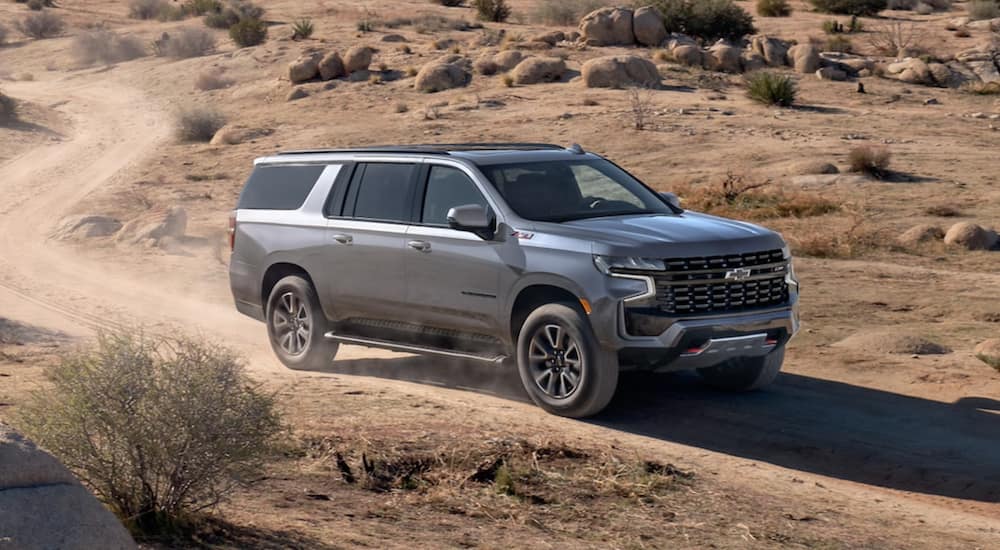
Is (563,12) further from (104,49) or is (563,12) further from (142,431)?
(142,431)

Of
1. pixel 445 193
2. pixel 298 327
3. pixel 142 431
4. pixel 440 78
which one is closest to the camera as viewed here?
pixel 142 431

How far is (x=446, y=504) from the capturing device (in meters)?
7.46

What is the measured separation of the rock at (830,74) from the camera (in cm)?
3362

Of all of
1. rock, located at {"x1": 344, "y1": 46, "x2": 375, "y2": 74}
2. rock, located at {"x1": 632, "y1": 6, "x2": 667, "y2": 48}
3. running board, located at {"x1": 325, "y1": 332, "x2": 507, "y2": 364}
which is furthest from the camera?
rock, located at {"x1": 632, "y1": 6, "x2": 667, "y2": 48}

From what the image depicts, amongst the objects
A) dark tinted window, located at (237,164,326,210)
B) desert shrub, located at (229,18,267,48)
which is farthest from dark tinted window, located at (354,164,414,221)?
desert shrub, located at (229,18,267,48)

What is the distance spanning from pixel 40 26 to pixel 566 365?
51932mm

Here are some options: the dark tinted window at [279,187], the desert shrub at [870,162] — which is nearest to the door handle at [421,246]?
the dark tinted window at [279,187]

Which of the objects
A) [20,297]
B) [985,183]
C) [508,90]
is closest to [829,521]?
[20,297]

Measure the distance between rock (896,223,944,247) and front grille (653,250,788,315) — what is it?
9.35 m

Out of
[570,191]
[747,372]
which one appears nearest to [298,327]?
[570,191]

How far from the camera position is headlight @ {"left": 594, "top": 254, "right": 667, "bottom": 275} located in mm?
9141

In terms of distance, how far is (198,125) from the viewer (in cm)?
3250

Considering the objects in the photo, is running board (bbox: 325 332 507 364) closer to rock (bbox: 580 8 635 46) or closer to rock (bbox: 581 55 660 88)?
rock (bbox: 581 55 660 88)

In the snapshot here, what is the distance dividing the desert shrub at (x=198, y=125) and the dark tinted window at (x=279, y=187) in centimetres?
2096
